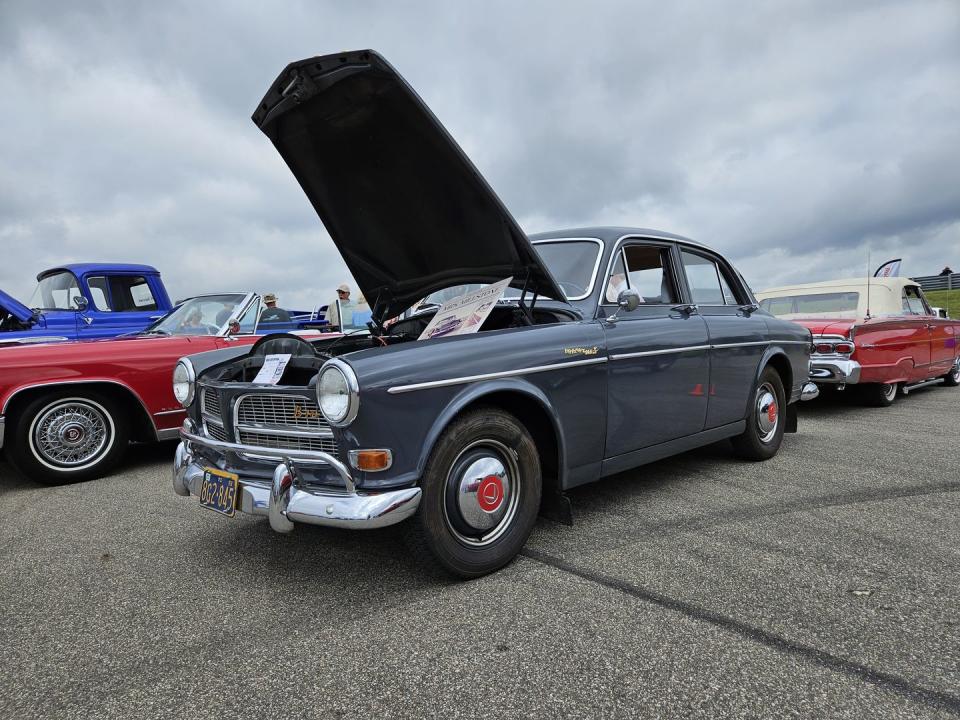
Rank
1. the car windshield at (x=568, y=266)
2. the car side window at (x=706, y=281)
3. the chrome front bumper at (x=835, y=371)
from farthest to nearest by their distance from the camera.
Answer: the chrome front bumper at (x=835, y=371)
the car side window at (x=706, y=281)
the car windshield at (x=568, y=266)

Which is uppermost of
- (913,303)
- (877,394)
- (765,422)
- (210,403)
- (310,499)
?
(913,303)

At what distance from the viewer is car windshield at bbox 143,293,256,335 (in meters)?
5.52

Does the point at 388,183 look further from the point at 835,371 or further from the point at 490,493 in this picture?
the point at 835,371

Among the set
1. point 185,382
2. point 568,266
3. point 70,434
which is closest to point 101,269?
point 70,434

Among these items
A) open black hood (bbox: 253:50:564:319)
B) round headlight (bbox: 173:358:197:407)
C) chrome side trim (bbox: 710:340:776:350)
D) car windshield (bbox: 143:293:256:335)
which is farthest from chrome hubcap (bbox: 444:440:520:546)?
car windshield (bbox: 143:293:256:335)

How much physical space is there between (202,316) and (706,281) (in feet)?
14.5

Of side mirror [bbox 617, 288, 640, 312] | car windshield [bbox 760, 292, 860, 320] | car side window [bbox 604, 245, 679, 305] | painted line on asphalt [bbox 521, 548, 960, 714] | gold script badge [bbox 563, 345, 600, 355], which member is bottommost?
painted line on asphalt [bbox 521, 548, 960, 714]

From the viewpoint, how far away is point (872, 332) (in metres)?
6.57

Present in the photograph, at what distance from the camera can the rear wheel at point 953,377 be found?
9.23 metres

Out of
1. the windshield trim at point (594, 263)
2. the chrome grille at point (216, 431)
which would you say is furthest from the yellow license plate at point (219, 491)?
the windshield trim at point (594, 263)

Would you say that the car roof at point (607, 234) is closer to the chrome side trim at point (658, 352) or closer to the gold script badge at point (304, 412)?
the chrome side trim at point (658, 352)

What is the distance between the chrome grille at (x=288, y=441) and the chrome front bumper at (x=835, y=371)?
5.85m

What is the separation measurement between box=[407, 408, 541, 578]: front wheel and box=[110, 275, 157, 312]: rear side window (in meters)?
7.64

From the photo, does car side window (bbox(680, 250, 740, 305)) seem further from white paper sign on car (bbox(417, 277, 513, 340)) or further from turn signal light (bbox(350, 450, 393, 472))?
turn signal light (bbox(350, 450, 393, 472))
